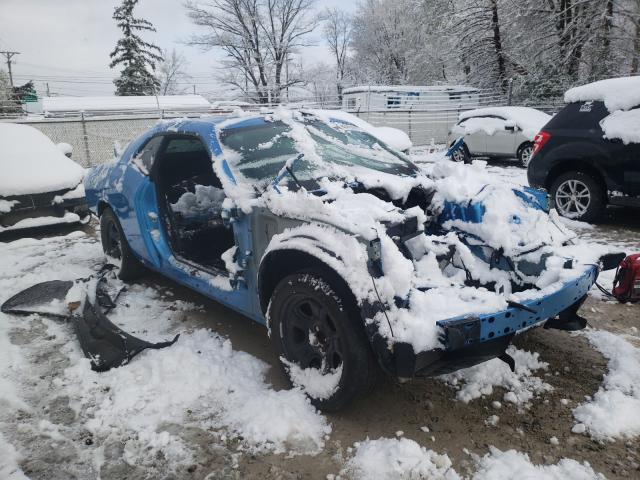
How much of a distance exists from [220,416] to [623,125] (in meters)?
5.38

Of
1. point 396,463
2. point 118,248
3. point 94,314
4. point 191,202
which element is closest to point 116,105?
point 118,248

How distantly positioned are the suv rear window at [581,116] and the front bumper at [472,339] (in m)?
4.21

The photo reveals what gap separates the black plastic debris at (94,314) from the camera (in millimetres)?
2986

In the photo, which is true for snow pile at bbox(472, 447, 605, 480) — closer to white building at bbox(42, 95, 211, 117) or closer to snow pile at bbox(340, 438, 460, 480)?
snow pile at bbox(340, 438, 460, 480)

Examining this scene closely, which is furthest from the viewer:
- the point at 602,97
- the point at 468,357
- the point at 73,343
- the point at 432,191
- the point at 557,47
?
the point at 557,47

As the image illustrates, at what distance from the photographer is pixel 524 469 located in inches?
78.5

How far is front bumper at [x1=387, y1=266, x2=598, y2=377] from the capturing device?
6.31ft

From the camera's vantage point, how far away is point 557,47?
60.1ft

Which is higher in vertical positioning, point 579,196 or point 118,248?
point 579,196

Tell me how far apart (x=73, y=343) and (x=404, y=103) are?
1879 cm

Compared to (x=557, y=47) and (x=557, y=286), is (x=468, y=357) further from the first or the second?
(x=557, y=47)

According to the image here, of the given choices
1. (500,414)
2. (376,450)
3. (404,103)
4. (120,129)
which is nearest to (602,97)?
(500,414)

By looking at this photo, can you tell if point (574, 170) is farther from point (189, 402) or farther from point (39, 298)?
point (39, 298)

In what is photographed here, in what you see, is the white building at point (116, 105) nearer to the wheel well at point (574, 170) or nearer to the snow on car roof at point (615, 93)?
the wheel well at point (574, 170)
